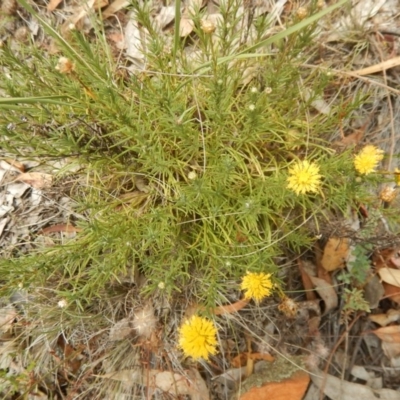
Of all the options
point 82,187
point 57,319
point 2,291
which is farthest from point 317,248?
point 2,291

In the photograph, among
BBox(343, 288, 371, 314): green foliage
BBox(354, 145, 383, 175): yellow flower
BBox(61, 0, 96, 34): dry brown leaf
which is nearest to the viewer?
BBox(354, 145, 383, 175): yellow flower

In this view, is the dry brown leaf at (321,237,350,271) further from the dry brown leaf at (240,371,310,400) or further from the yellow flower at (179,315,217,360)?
the yellow flower at (179,315,217,360)

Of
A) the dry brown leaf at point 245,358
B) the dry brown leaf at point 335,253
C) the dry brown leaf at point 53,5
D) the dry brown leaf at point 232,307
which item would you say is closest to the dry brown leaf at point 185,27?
the dry brown leaf at point 53,5

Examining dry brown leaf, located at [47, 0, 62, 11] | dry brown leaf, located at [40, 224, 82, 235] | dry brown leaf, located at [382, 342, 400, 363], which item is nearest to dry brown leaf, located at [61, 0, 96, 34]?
dry brown leaf, located at [47, 0, 62, 11]

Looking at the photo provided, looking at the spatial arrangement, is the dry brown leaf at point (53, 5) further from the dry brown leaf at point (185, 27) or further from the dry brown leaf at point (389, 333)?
the dry brown leaf at point (389, 333)

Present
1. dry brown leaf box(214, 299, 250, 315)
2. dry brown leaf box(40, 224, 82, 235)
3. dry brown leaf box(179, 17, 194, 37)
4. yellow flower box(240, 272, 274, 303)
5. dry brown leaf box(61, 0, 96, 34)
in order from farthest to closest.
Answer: dry brown leaf box(61, 0, 96, 34) < dry brown leaf box(179, 17, 194, 37) < dry brown leaf box(40, 224, 82, 235) < dry brown leaf box(214, 299, 250, 315) < yellow flower box(240, 272, 274, 303)

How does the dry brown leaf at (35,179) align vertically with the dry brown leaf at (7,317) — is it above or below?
above

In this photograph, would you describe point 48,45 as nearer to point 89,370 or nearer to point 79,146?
point 79,146
